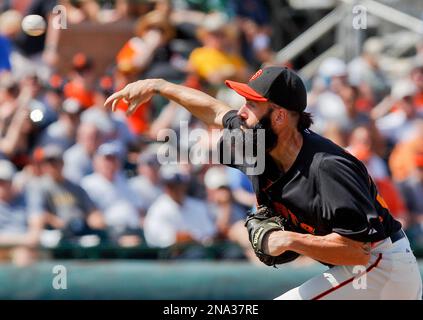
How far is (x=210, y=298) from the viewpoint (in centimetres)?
761

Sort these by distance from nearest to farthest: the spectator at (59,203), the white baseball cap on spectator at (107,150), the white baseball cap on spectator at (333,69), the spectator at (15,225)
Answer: the spectator at (15,225) < the spectator at (59,203) < the white baseball cap on spectator at (107,150) < the white baseball cap on spectator at (333,69)

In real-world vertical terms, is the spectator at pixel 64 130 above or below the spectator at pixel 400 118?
below

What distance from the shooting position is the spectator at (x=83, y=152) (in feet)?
27.0

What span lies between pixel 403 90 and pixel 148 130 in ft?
8.60

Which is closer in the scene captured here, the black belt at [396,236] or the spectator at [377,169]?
the black belt at [396,236]

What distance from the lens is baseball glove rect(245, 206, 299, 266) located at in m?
4.80

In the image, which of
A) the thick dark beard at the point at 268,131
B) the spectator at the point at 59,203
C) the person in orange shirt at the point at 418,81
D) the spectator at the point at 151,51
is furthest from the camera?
the person in orange shirt at the point at 418,81

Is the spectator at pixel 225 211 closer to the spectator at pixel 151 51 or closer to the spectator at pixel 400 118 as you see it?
the spectator at pixel 151 51

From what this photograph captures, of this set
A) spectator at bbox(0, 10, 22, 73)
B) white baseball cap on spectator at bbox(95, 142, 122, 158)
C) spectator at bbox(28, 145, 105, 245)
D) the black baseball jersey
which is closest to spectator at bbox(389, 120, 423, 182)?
white baseball cap on spectator at bbox(95, 142, 122, 158)

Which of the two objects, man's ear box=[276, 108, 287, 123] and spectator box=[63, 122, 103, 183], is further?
spectator box=[63, 122, 103, 183]

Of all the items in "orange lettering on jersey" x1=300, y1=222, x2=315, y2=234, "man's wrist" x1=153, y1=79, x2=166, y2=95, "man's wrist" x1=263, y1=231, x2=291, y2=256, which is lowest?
"man's wrist" x1=263, y1=231, x2=291, y2=256

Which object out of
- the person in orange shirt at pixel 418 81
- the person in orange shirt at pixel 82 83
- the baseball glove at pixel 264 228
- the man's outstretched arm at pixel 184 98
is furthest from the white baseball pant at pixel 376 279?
the person in orange shirt at pixel 418 81

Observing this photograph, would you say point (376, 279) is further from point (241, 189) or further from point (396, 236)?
point (241, 189)

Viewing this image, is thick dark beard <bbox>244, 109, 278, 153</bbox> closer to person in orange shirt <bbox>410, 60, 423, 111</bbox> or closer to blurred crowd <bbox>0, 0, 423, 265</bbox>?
blurred crowd <bbox>0, 0, 423, 265</bbox>
